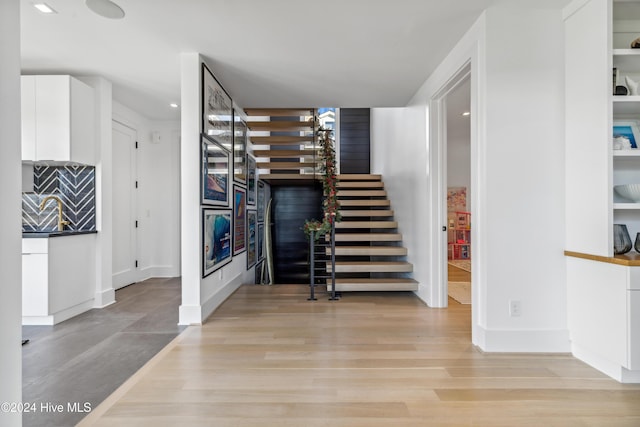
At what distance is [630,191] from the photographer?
225 cm

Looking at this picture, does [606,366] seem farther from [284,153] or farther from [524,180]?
[284,153]

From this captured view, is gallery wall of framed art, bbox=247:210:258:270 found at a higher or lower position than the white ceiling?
lower

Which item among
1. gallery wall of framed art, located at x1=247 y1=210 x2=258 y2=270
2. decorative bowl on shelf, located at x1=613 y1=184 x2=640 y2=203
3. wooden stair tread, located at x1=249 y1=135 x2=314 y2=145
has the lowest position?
gallery wall of framed art, located at x1=247 y1=210 x2=258 y2=270

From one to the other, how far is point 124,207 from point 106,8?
10.2ft

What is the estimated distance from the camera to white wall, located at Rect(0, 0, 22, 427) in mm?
1217

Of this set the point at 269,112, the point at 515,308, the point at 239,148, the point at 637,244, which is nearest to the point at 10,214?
the point at 515,308

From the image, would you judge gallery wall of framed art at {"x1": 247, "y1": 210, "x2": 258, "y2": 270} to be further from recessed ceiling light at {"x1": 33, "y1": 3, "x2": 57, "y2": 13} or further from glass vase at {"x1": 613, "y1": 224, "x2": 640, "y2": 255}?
glass vase at {"x1": 613, "y1": 224, "x2": 640, "y2": 255}

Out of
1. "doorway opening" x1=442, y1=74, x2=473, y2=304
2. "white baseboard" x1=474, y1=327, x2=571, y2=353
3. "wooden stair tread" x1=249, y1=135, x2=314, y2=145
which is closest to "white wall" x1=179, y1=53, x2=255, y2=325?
"white baseboard" x1=474, y1=327, x2=571, y2=353

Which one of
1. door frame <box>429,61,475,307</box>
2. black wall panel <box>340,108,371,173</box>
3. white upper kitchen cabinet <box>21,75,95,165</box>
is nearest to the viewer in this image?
white upper kitchen cabinet <box>21,75,95,165</box>

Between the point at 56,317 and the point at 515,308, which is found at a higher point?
the point at 515,308

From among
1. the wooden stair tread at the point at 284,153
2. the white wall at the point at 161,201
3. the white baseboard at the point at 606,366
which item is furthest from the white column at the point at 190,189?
the white baseboard at the point at 606,366

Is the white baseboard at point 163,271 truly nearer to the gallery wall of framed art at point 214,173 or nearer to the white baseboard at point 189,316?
the gallery wall of framed art at point 214,173

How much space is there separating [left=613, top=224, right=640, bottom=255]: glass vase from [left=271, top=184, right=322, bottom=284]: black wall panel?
5.28m

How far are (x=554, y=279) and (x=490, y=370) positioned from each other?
2.93 ft
